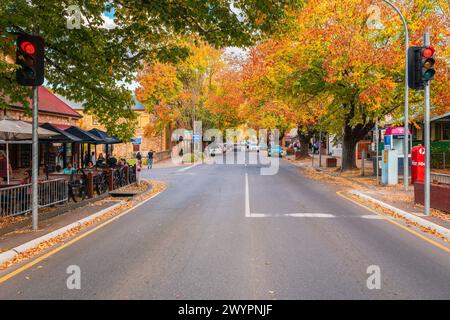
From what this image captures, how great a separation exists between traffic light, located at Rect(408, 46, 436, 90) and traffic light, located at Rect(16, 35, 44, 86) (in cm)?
922

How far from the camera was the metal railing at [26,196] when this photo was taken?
10.2m

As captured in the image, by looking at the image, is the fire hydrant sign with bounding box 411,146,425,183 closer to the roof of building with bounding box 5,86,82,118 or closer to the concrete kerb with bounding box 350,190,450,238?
the concrete kerb with bounding box 350,190,450,238

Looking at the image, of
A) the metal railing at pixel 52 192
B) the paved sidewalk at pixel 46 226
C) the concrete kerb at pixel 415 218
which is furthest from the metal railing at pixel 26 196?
the concrete kerb at pixel 415 218

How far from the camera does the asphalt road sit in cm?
531

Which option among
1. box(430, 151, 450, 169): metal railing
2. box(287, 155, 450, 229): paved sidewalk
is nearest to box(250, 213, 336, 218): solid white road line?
box(287, 155, 450, 229): paved sidewalk

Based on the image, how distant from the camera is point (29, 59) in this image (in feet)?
28.5

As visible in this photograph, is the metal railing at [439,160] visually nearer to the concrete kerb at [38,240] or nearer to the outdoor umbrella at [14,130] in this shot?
the concrete kerb at [38,240]

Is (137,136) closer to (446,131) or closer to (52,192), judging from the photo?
(446,131)

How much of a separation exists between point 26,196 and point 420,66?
442 inches

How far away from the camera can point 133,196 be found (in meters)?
16.1

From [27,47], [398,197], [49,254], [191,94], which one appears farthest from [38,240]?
[191,94]

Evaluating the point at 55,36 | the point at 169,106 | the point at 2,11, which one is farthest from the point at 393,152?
the point at 169,106
